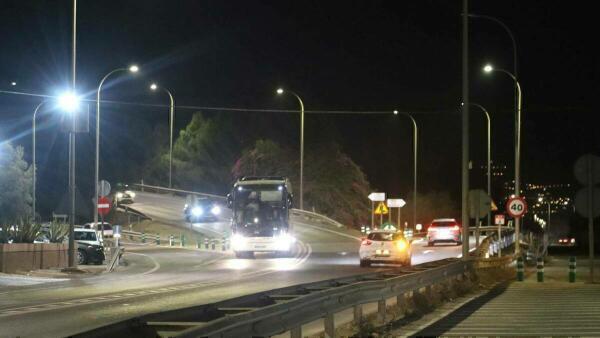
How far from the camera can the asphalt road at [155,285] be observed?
1716 centimetres

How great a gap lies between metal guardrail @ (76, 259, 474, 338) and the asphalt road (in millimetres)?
4178

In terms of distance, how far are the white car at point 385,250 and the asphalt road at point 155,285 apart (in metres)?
0.71

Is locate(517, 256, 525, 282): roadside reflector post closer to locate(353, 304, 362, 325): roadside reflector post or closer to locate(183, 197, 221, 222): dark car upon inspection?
locate(353, 304, 362, 325): roadside reflector post

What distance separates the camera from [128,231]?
220ft

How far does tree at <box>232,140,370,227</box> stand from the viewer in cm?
9075

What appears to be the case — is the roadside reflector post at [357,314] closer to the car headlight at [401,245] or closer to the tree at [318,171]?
the car headlight at [401,245]

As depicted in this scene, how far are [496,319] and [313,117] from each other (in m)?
78.2

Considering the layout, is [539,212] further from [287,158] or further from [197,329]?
[197,329]

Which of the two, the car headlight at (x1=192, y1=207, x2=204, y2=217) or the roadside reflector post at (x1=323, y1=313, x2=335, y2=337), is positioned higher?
the car headlight at (x1=192, y1=207, x2=204, y2=217)

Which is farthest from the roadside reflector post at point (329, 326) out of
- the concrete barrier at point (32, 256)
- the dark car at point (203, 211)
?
the dark car at point (203, 211)

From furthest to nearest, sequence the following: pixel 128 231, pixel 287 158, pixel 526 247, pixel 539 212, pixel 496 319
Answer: pixel 539 212
pixel 287 158
pixel 128 231
pixel 526 247
pixel 496 319

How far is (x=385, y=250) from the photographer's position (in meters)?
36.2

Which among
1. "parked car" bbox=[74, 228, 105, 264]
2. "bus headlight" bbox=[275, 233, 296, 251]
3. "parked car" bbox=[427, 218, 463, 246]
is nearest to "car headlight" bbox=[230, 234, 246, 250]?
"bus headlight" bbox=[275, 233, 296, 251]

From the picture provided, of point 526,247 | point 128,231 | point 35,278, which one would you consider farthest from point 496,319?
point 128,231
